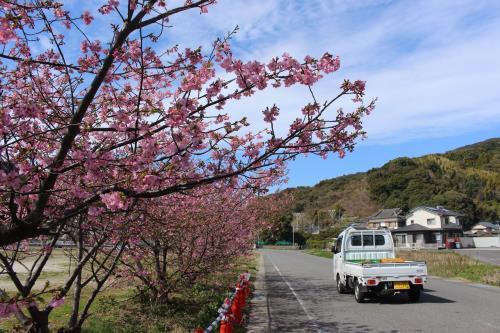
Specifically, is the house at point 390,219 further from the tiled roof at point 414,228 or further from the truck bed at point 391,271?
the truck bed at point 391,271

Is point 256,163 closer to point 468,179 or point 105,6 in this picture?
point 105,6

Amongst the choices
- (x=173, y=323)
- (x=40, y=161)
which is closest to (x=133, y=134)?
(x=40, y=161)

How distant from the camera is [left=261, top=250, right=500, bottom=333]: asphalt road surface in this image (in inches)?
374

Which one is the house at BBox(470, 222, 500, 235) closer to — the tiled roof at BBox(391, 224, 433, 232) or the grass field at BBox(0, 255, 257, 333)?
the tiled roof at BBox(391, 224, 433, 232)

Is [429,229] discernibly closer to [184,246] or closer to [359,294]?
[359,294]

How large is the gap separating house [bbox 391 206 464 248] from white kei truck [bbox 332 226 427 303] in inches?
2407

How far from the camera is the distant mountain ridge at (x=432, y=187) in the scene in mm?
100125

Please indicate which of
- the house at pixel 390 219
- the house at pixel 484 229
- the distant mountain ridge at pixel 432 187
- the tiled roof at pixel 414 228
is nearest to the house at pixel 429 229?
the tiled roof at pixel 414 228

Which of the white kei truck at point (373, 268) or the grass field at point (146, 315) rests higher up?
the white kei truck at point (373, 268)

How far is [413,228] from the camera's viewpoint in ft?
253

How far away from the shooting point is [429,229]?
75688mm

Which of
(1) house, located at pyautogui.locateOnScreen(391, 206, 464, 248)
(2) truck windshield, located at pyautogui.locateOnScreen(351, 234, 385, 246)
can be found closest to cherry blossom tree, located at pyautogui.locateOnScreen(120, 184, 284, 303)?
(2) truck windshield, located at pyautogui.locateOnScreen(351, 234, 385, 246)

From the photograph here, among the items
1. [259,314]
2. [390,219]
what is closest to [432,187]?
[390,219]

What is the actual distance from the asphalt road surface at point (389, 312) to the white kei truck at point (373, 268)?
1.31ft
